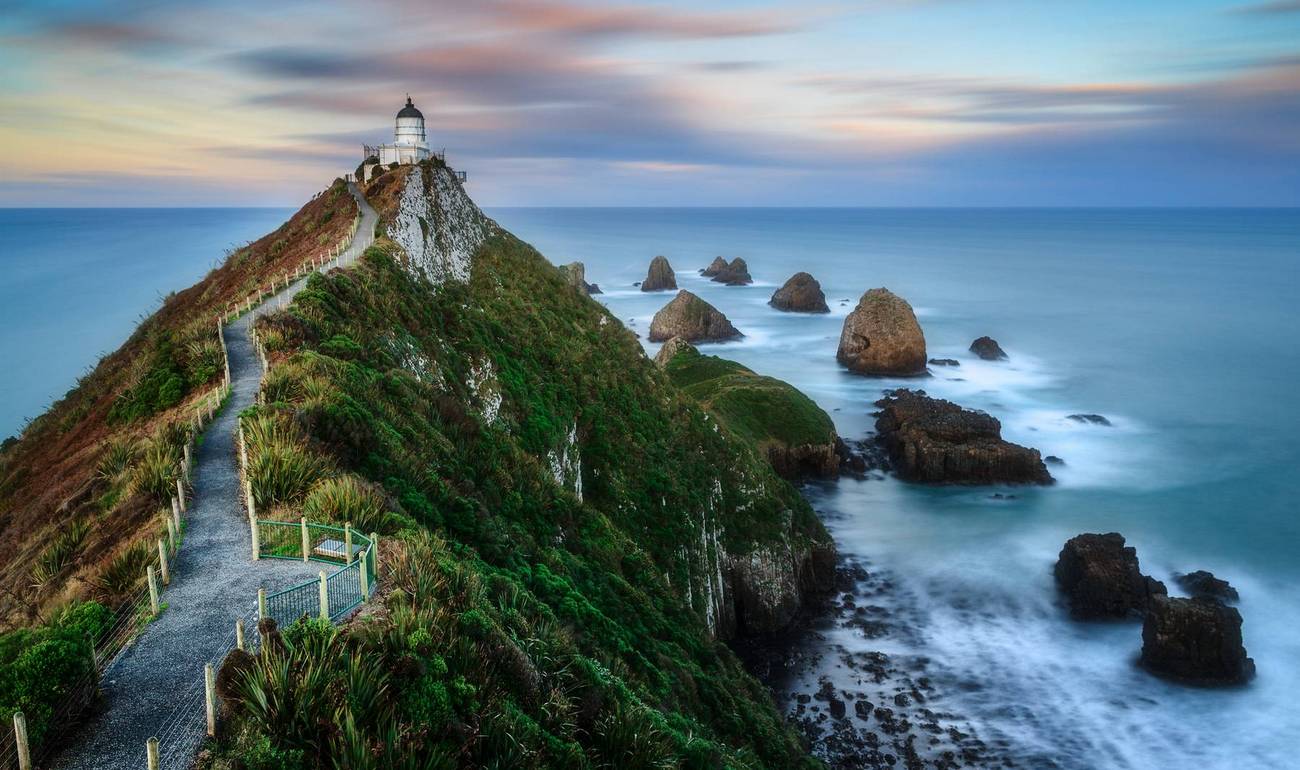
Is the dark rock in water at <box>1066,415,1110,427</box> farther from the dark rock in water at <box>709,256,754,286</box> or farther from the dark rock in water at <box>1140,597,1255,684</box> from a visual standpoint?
the dark rock in water at <box>709,256,754,286</box>

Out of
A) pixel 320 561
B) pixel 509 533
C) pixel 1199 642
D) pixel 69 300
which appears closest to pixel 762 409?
pixel 1199 642

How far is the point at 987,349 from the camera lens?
92500 mm

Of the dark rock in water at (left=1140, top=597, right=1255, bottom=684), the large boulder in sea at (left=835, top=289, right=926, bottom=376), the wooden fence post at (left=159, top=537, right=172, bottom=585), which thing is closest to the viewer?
the wooden fence post at (left=159, top=537, right=172, bottom=585)

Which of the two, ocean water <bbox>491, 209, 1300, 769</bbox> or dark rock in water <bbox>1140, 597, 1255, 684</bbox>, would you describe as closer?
ocean water <bbox>491, 209, 1300, 769</bbox>

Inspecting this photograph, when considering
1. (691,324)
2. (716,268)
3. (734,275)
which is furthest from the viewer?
(716,268)

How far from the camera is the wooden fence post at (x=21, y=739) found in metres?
8.30

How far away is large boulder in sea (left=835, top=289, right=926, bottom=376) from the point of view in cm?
8250

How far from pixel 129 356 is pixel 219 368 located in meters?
15.0

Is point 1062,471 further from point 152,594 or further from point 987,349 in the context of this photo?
point 152,594

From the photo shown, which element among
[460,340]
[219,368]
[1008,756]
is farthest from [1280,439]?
[219,368]

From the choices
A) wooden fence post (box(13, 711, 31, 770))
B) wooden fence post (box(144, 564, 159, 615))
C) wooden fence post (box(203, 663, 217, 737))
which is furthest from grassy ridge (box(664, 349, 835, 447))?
wooden fence post (box(13, 711, 31, 770))

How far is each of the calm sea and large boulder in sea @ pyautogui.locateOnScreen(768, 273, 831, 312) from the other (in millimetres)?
3396

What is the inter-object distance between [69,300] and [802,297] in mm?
89885

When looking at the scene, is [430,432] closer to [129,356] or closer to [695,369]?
[129,356]
